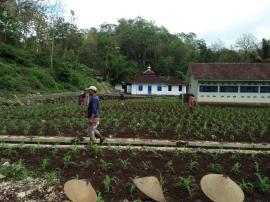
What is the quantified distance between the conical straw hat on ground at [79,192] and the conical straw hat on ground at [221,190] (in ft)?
5.66

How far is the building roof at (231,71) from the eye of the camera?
100ft

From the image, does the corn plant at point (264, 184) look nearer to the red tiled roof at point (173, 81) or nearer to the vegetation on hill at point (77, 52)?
the vegetation on hill at point (77, 52)

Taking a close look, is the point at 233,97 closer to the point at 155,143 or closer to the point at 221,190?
the point at 155,143

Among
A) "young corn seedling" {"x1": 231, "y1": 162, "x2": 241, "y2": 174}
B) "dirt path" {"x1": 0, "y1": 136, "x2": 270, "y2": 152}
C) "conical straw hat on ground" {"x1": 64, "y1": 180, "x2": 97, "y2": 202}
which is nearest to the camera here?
"conical straw hat on ground" {"x1": 64, "y1": 180, "x2": 97, "y2": 202}

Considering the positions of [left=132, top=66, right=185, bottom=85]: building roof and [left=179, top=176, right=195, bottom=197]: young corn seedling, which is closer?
[left=179, top=176, right=195, bottom=197]: young corn seedling

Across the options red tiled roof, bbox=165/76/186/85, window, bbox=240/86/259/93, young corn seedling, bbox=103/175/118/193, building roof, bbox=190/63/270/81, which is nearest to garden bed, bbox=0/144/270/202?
young corn seedling, bbox=103/175/118/193

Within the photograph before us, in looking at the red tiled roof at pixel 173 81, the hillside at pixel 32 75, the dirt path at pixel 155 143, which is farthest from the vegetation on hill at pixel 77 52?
the dirt path at pixel 155 143

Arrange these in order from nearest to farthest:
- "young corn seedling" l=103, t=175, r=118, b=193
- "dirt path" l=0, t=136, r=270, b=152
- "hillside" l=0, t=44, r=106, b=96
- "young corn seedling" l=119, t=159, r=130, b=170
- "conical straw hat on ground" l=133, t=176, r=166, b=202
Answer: "conical straw hat on ground" l=133, t=176, r=166, b=202 < "young corn seedling" l=103, t=175, r=118, b=193 < "young corn seedling" l=119, t=159, r=130, b=170 < "dirt path" l=0, t=136, r=270, b=152 < "hillside" l=0, t=44, r=106, b=96

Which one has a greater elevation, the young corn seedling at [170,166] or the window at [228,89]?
the window at [228,89]

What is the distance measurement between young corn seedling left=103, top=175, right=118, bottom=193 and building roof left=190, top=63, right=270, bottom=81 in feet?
82.5

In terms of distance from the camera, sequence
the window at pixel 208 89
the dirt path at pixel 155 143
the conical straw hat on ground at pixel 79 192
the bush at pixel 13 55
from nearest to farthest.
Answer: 1. the conical straw hat on ground at pixel 79 192
2. the dirt path at pixel 155 143
3. the window at pixel 208 89
4. the bush at pixel 13 55

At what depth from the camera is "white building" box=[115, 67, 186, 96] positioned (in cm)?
5203

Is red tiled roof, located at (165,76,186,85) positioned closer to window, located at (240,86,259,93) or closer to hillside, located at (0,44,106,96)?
hillside, located at (0,44,106,96)

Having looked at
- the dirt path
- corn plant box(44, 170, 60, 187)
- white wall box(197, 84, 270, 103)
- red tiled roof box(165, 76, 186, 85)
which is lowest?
corn plant box(44, 170, 60, 187)
